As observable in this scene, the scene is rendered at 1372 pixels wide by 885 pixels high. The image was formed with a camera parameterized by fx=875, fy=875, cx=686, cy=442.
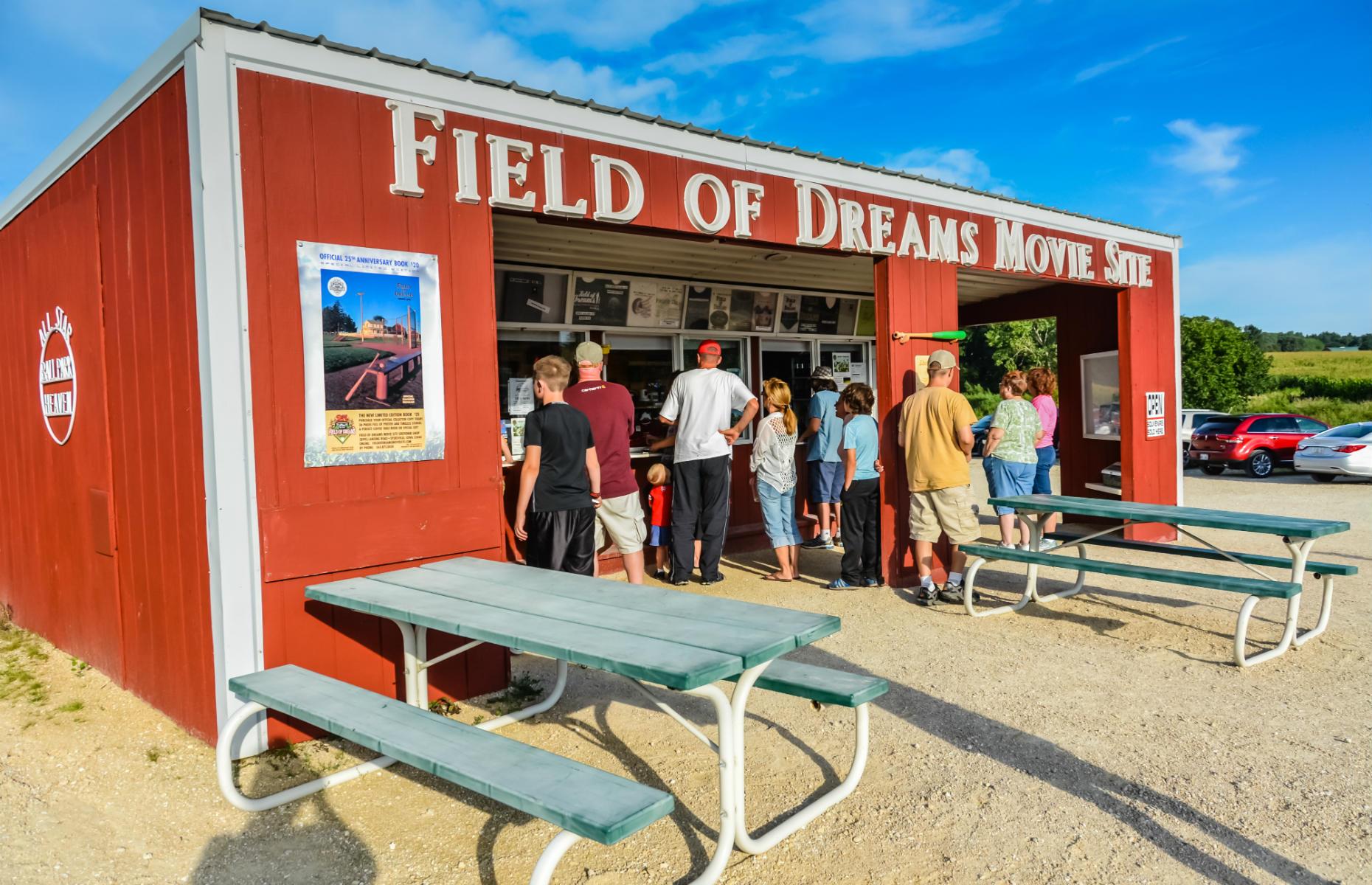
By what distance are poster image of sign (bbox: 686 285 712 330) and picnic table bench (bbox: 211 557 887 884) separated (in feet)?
15.8

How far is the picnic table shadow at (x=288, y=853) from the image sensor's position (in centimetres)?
289

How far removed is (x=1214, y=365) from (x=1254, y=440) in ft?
54.7

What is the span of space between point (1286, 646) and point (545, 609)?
4.31 metres

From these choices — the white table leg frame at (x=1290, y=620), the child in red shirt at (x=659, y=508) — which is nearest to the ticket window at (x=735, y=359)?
the child in red shirt at (x=659, y=508)

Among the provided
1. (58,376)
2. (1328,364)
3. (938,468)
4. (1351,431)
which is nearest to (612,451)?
(938,468)

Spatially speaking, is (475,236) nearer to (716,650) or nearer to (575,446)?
(575,446)

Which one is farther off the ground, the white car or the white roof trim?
the white roof trim

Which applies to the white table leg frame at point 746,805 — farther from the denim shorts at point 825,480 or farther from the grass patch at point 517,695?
the denim shorts at point 825,480

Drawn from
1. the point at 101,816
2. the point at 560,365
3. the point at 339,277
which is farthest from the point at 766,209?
the point at 101,816

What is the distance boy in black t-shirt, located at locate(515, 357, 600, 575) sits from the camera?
15.3ft

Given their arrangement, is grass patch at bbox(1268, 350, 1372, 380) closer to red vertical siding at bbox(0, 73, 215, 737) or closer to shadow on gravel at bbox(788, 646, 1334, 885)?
shadow on gravel at bbox(788, 646, 1334, 885)

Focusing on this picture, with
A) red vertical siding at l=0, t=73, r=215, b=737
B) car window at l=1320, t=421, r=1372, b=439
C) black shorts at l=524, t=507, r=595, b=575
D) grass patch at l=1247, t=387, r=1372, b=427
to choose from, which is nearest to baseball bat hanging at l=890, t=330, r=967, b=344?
black shorts at l=524, t=507, r=595, b=575

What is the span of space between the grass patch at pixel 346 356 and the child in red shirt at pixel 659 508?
3.63 meters

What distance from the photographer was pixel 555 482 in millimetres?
4719
